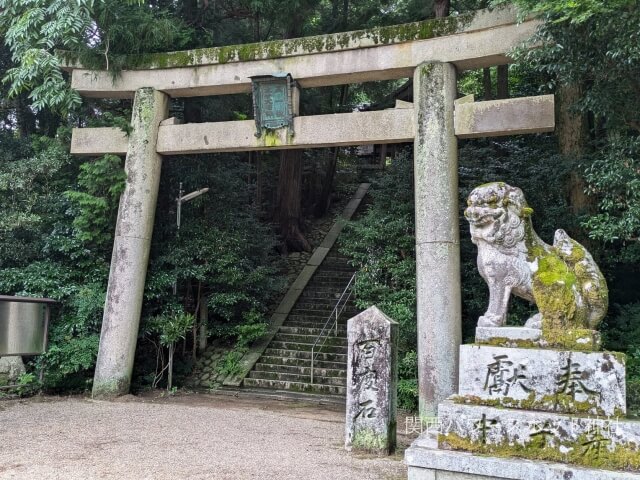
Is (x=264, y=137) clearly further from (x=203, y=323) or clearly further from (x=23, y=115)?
(x=23, y=115)

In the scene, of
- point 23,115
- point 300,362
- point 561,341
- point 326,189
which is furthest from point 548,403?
point 326,189

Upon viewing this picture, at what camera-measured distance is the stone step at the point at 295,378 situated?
9.05 meters

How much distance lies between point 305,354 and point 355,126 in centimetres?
451

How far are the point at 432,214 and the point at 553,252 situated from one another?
2.82m

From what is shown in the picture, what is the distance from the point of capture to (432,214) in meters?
7.05

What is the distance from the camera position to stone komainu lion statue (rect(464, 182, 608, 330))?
13.3 ft

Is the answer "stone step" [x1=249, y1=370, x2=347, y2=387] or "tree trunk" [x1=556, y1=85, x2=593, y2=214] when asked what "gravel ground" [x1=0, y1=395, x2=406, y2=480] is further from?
"tree trunk" [x1=556, y1=85, x2=593, y2=214]

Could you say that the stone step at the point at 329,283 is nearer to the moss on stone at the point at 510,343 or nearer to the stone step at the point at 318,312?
the stone step at the point at 318,312

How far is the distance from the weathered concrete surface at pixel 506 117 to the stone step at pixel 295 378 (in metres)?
4.59

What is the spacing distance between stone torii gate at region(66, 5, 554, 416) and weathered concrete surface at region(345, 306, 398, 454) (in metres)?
1.57

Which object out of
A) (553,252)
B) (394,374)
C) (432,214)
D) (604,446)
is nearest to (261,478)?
(394,374)

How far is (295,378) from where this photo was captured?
9.26m

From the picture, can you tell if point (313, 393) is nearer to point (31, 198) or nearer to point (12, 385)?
point (12, 385)

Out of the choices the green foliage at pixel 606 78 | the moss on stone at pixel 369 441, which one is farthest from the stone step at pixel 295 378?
the green foliage at pixel 606 78
